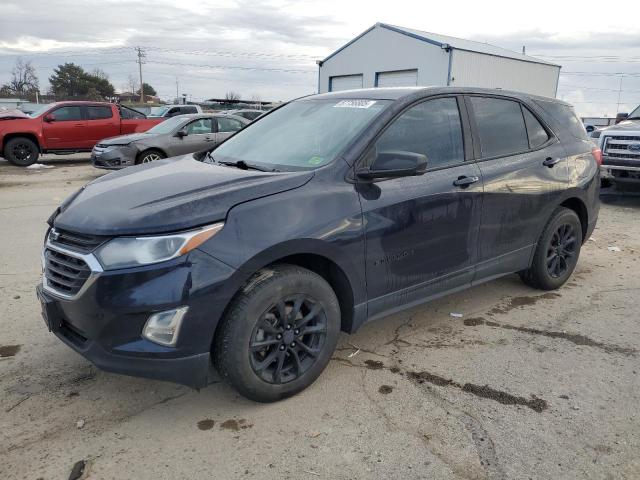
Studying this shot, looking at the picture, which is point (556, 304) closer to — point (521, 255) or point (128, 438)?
point (521, 255)

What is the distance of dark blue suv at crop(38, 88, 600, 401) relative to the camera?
2566 mm

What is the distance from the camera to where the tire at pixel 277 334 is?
2.73 meters

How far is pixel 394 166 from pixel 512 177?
1.42m

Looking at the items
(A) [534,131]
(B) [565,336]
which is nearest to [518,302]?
(B) [565,336]

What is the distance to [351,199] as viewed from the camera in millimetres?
3098

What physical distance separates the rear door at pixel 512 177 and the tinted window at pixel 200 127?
9.29m

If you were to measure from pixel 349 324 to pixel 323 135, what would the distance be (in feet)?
4.09

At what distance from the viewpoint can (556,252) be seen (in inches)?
187

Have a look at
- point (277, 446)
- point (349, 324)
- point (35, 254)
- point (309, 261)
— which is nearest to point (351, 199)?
point (309, 261)

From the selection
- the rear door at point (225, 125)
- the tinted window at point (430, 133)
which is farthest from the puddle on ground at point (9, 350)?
the rear door at point (225, 125)

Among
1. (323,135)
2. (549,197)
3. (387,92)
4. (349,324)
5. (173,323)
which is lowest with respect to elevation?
(349,324)

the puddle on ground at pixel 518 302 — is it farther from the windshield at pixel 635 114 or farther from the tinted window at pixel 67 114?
the tinted window at pixel 67 114

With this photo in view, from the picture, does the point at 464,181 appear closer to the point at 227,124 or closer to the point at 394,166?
the point at 394,166

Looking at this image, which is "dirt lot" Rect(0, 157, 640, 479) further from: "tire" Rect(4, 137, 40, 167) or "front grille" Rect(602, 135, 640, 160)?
"tire" Rect(4, 137, 40, 167)
